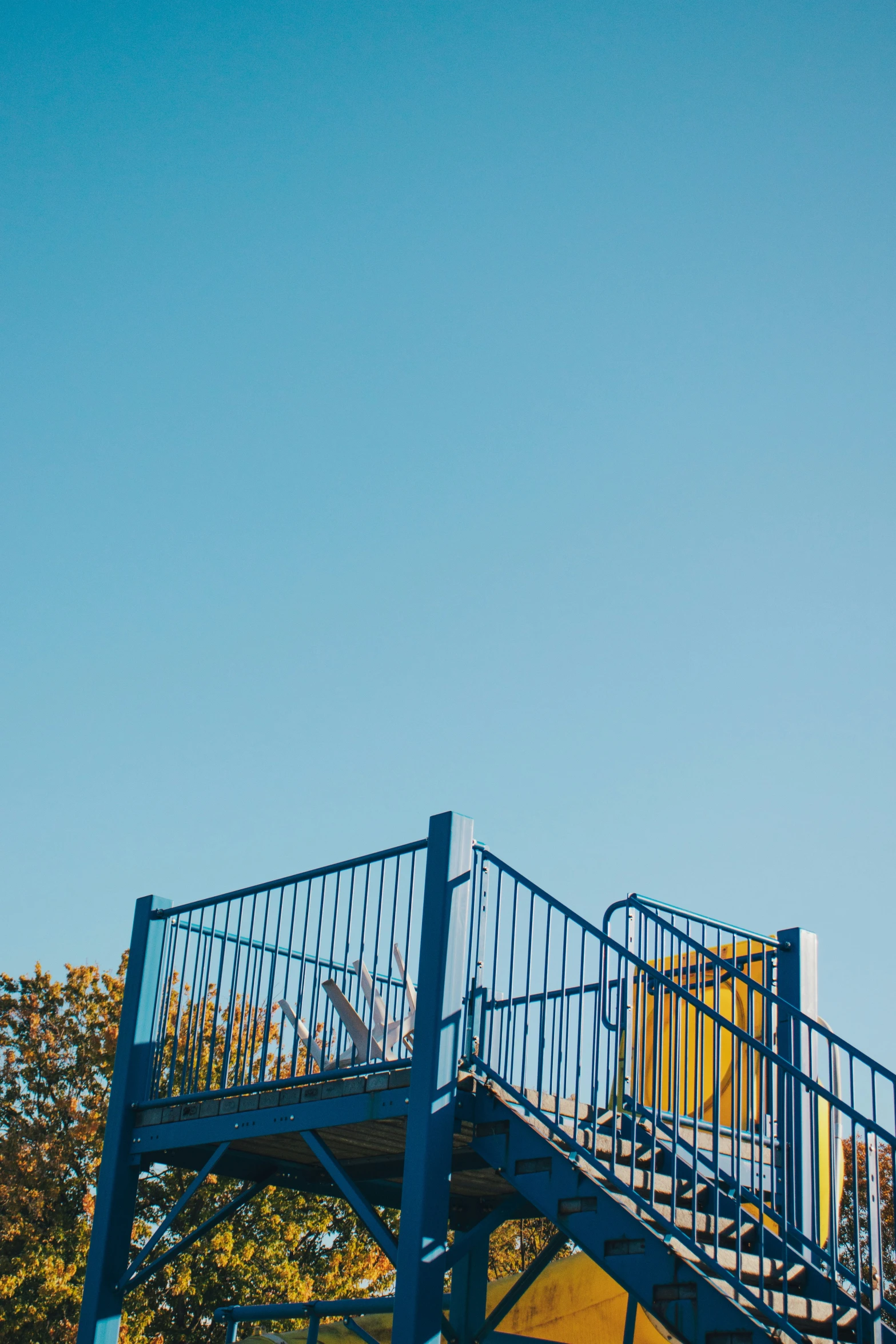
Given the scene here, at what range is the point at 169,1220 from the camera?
32.4 ft

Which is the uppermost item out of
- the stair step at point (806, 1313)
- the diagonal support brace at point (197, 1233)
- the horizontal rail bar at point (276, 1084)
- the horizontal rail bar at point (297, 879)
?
the horizontal rail bar at point (297, 879)

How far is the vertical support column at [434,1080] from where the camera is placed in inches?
292

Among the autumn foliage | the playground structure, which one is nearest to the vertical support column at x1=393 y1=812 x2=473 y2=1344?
the playground structure

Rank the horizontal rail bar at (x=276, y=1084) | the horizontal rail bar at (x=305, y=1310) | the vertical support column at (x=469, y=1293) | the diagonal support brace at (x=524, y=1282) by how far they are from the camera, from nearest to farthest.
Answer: the horizontal rail bar at (x=276, y=1084) < the horizontal rail bar at (x=305, y=1310) < the diagonal support brace at (x=524, y=1282) < the vertical support column at (x=469, y=1293)

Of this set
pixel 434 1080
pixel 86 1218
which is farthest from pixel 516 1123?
pixel 86 1218

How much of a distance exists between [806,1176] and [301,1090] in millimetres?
3378

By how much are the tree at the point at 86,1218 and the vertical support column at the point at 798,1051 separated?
1856 centimetres

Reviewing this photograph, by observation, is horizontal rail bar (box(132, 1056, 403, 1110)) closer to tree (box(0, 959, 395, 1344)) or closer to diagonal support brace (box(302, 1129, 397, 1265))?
diagonal support brace (box(302, 1129, 397, 1265))

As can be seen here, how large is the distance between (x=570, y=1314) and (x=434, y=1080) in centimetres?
371

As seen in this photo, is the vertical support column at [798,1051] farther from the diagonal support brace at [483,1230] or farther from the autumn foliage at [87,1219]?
the autumn foliage at [87,1219]

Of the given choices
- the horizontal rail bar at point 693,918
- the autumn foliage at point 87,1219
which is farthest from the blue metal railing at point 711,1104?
the autumn foliage at point 87,1219

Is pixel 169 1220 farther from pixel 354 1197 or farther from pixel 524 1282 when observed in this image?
pixel 524 1282

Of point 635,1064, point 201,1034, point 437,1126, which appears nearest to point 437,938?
Result: point 437,1126

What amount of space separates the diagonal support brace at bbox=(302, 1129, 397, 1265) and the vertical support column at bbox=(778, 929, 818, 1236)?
243 cm
